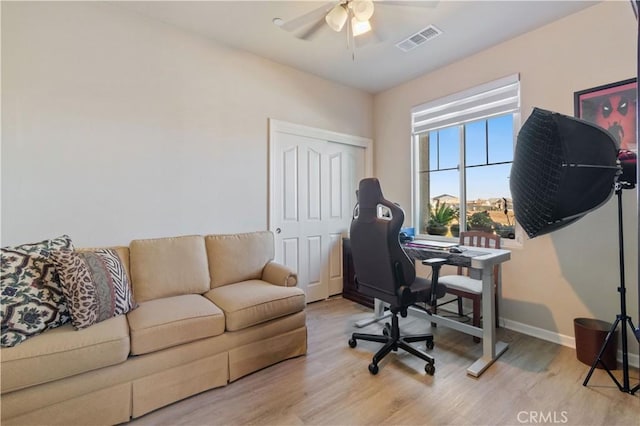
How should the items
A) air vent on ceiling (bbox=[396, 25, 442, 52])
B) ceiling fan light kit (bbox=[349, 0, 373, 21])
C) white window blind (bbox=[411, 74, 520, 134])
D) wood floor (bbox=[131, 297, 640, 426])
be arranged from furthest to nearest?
white window blind (bbox=[411, 74, 520, 134]), air vent on ceiling (bbox=[396, 25, 442, 52]), ceiling fan light kit (bbox=[349, 0, 373, 21]), wood floor (bbox=[131, 297, 640, 426])

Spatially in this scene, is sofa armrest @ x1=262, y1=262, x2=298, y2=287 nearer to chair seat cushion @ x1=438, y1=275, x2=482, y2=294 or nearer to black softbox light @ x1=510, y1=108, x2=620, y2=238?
chair seat cushion @ x1=438, y1=275, x2=482, y2=294

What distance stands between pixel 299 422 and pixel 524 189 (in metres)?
1.57

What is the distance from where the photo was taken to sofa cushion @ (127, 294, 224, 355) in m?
1.64

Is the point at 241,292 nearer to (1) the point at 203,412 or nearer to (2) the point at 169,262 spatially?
(2) the point at 169,262

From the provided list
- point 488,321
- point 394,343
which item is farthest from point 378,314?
point 488,321

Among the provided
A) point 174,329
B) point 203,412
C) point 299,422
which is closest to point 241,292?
point 174,329

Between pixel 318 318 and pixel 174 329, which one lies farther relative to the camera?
pixel 318 318

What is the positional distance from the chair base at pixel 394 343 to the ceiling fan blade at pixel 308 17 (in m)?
2.21

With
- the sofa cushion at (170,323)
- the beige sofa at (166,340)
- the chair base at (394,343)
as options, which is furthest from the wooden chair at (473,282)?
the sofa cushion at (170,323)

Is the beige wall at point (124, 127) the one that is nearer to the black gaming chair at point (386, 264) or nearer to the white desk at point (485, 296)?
the black gaming chair at point (386, 264)

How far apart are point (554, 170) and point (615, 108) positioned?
1882mm

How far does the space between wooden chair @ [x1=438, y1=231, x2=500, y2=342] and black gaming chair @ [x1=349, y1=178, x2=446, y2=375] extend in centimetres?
52

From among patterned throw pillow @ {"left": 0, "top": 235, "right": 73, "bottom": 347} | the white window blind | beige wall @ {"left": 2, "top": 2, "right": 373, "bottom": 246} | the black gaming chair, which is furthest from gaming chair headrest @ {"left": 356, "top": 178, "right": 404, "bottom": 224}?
patterned throw pillow @ {"left": 0, "top": 235, "right": 73, "bottom": 347}

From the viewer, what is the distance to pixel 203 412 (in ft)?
5.41
